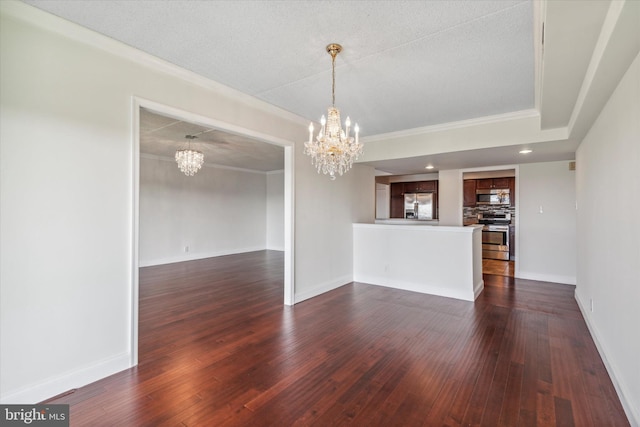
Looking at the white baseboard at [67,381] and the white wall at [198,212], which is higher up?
the white wall at [198,212]

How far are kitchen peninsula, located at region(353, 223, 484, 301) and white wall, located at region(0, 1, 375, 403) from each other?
370cm

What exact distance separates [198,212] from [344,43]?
6734mm

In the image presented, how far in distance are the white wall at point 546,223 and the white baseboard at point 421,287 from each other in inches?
79.2

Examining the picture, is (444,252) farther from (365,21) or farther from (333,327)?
(365,21)

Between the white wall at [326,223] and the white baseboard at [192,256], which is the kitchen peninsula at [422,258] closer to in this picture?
the white wall at [326,223]

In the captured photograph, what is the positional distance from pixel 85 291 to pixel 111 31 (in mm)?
1907

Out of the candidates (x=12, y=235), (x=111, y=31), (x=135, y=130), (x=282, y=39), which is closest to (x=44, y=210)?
(x=12, y=235)

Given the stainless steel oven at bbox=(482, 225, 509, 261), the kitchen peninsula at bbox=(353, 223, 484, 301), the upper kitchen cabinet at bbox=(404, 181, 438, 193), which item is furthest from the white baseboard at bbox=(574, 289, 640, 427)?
the upper kitchen cabinet at bbox=(404, 181, 438, 193)

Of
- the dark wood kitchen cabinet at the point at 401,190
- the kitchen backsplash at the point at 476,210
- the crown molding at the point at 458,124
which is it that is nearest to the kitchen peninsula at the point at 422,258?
the crown molding at the point at 458,124

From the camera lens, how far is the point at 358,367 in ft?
8.12

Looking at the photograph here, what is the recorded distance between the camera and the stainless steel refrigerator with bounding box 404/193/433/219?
32.2 ft

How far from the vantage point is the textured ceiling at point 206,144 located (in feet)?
14.7

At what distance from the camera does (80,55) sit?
2.15 m

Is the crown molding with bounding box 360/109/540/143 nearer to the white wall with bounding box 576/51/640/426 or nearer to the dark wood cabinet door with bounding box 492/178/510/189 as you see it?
the white wall with bounding box 576/51/640/426
